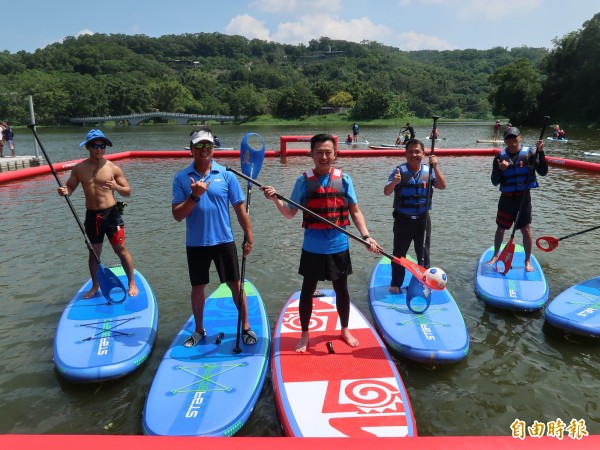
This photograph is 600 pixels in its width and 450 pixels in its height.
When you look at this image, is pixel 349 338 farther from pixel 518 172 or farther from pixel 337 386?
pixel 518 172

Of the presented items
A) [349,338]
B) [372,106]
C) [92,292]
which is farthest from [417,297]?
[372,106]

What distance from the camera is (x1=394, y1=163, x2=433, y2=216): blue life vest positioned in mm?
5184

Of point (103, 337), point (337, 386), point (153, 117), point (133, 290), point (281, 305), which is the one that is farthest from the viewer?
point (153, 117)

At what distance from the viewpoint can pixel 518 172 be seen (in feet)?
19.4

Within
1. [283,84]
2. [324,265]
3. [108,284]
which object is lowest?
[108,284]

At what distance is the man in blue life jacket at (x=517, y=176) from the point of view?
5.80m

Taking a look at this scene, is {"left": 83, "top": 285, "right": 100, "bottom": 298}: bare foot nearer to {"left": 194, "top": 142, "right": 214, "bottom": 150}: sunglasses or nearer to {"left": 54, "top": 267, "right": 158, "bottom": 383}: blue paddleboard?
{"left": 54, "top": 267, "right": 158, "bottom": 383}: blue paddleboard

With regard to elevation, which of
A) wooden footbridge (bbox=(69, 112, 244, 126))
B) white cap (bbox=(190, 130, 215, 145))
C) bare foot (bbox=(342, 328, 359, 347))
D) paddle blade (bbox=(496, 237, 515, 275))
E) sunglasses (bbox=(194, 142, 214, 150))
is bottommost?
bare foot (bbox=(342, 328, 359, 347))

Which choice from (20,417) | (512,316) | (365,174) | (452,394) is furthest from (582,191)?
(20,417)

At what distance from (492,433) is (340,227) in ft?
7.03

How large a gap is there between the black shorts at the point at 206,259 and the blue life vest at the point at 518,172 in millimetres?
4209

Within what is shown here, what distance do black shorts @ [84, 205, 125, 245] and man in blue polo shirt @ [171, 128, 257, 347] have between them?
5.77 feet

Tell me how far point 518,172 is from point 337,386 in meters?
4.23

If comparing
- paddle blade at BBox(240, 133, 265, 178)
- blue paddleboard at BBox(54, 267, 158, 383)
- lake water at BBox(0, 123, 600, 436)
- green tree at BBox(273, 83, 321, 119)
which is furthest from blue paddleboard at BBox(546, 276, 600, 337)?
green tree at BBox(273, 83, 321, 119)
